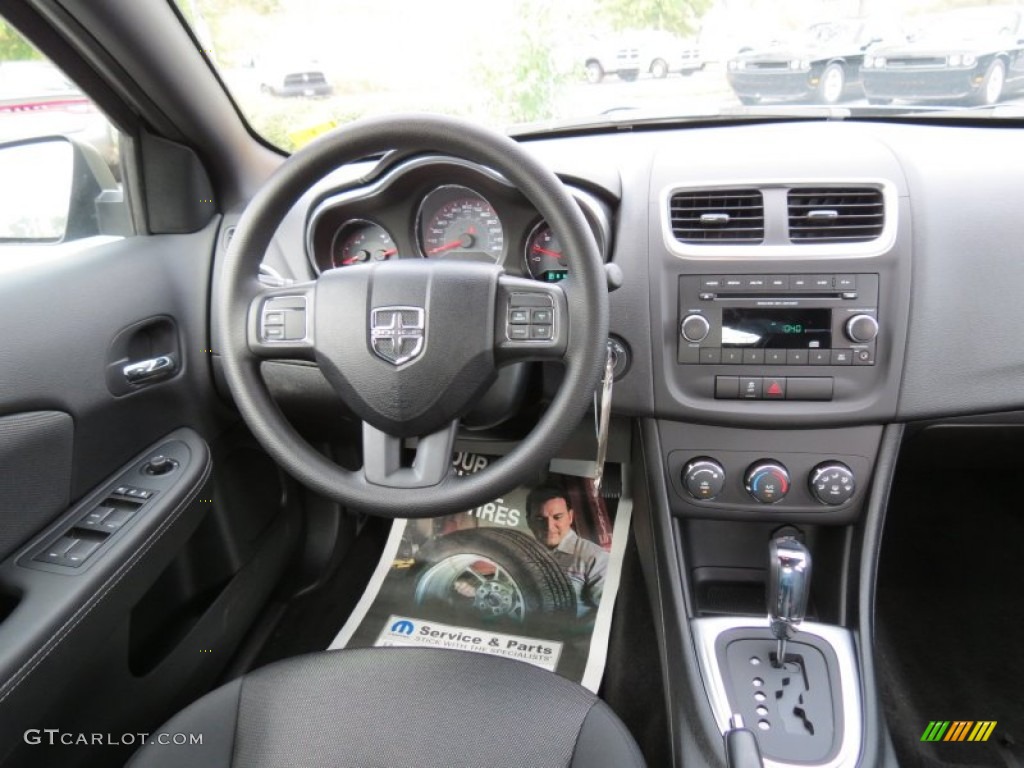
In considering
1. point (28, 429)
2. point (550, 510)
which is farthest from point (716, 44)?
point (28, 429)

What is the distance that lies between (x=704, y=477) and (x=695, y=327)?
28 cm

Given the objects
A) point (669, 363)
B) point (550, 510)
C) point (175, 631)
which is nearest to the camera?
point (669, 363)

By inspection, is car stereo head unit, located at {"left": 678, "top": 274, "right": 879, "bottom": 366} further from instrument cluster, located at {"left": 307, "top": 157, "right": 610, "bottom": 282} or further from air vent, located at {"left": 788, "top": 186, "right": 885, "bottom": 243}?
instrument cluster, located at {"left": 307, "top": 157, "right": 610, "bottom": 282}

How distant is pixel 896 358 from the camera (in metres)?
1.28

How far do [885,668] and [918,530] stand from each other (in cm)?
47

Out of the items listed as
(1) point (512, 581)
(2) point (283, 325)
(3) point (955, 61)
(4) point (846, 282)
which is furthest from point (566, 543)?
(3) point (955, 61)

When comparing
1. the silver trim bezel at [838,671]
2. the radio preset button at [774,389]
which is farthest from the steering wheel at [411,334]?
the silver trim bezel at [838,671]

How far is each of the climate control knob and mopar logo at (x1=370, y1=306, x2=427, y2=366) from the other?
686 millimetres

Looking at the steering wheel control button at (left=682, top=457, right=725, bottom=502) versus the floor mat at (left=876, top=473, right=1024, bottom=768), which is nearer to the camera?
the steering wheel control button at (left=682, top=457, right=725, bottom=502)

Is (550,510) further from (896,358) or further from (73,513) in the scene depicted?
(73,513)

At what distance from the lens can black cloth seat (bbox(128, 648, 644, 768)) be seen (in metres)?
0.98

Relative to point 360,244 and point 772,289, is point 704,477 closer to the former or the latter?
point 772,289

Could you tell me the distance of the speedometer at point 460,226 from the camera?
1.31 m

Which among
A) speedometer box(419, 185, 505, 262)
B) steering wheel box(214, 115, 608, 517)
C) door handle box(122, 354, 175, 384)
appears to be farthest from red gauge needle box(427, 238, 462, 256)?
door handle box(122, 354, 175, 384)
